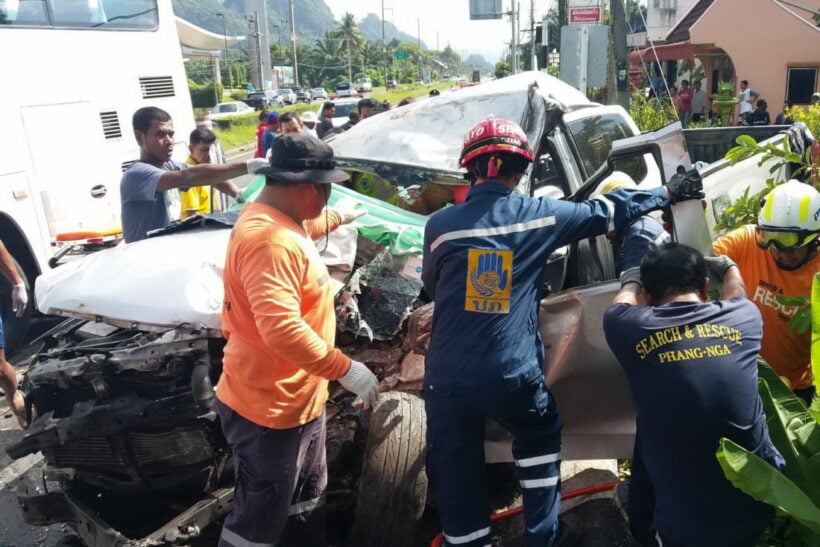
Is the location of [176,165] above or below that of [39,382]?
above

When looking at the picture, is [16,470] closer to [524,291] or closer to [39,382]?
[39,382]

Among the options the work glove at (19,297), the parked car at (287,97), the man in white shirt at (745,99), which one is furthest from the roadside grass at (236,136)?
the work glove at (19,297)

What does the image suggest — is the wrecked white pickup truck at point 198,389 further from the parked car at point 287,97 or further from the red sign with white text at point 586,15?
the parked car at point 287,97

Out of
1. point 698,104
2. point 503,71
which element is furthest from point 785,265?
point 503,71

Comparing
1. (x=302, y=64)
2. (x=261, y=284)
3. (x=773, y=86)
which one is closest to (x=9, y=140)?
(x=261, y=284)

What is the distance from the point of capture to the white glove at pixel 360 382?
8.36 ft

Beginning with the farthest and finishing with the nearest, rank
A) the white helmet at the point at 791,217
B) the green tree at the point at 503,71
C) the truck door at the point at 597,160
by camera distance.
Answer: the green tree at the point at 503,71, the truck door at the point at 597,160, the white helmet at the point at 791,217

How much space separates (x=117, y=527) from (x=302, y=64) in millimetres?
→ 88713

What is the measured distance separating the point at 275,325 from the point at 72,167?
5502 millimetres

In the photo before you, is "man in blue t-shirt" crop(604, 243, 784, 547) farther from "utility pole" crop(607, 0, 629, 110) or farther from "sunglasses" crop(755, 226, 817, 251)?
"utility pole" crop(607, 0, 629, 110)

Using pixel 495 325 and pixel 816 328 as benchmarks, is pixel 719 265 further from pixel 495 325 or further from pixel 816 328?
pixel 495 325

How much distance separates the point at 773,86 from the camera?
1778 cm

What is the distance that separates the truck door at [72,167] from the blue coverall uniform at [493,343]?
5.24 meters

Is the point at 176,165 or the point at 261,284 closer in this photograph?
the point at 261,284
